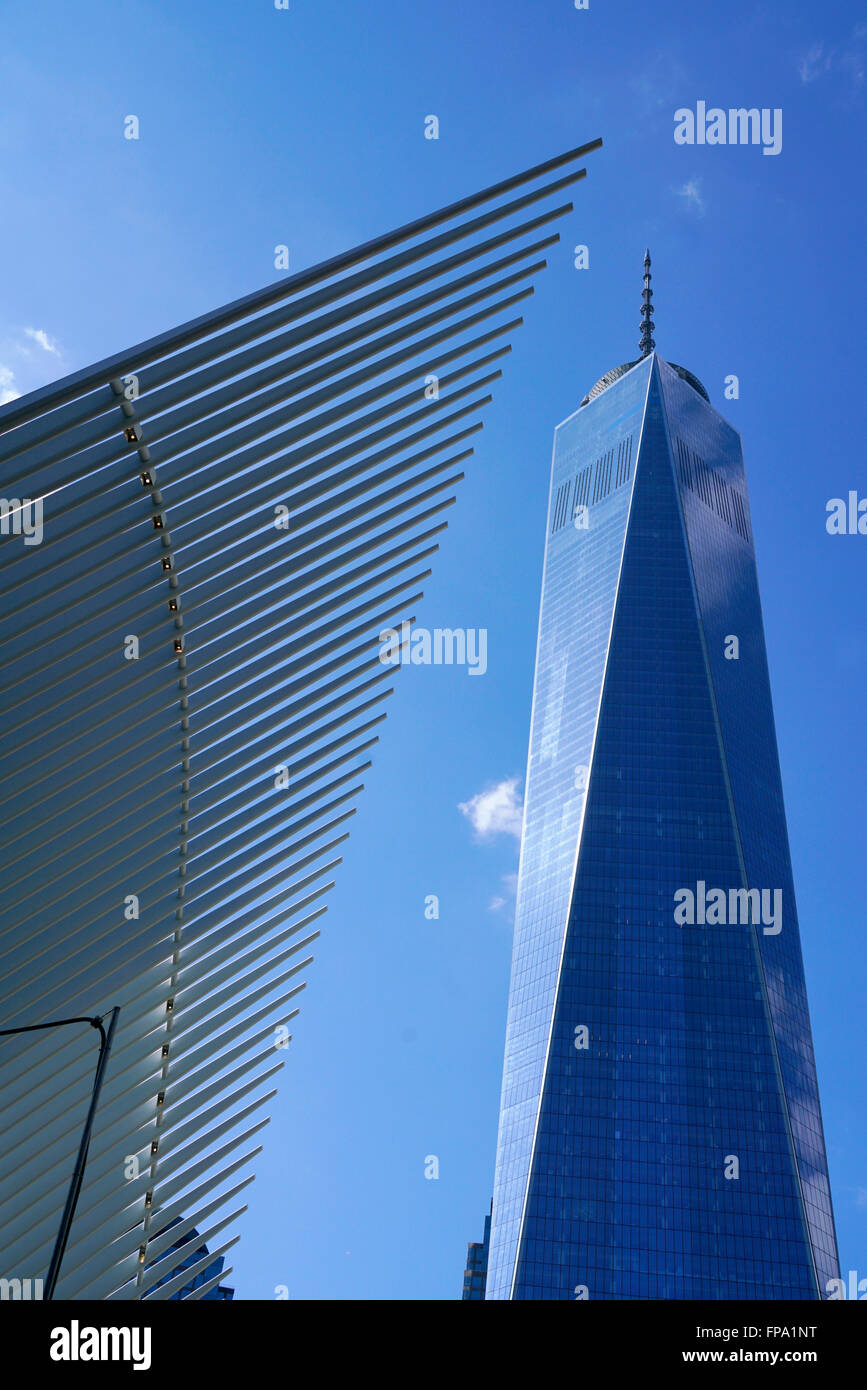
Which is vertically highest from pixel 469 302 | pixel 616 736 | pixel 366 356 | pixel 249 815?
pixel 616 736

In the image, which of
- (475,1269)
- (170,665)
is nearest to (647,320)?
(475,1269)

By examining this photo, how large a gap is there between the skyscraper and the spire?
762 inches

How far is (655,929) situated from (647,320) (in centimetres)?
8586

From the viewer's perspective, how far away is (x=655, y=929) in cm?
9669

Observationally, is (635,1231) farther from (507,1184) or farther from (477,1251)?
(477,1251)

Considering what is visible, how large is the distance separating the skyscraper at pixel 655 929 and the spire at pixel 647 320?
19364 mm

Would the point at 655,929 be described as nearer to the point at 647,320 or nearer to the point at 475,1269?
the point at 475,1269

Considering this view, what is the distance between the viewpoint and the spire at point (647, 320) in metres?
148

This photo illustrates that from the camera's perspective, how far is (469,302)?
14.6 m

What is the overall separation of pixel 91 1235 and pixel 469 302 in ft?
54.3

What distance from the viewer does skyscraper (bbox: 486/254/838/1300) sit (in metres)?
82.9

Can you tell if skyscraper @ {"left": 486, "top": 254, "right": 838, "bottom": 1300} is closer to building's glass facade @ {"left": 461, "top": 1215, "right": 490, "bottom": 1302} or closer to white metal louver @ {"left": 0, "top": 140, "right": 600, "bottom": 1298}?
building's glass facade @ {"left": 461, "top": 1215, "right": 490, "bottom": 1302}
